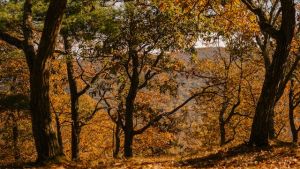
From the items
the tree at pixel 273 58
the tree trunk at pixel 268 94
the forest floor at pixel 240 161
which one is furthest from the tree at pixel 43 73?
the tree trunk at pixel 268 94

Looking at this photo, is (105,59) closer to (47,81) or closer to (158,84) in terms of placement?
(158,84)

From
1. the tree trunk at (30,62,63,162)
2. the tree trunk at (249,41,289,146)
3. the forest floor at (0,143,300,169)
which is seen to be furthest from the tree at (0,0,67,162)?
the tree trunk at (249,41,289,146)

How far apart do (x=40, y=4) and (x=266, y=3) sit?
13859mm

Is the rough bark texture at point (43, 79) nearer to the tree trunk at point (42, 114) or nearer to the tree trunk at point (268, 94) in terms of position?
the tree trunk at point (42, 114)

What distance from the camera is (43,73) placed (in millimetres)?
12758

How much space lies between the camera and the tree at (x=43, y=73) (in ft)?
39.5

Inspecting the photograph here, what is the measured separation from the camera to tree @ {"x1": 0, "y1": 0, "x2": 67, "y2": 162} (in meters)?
12.0

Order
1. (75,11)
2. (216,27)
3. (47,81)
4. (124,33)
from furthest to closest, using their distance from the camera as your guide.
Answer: (124,33) < (216,27) < (75,11) < (47,81)

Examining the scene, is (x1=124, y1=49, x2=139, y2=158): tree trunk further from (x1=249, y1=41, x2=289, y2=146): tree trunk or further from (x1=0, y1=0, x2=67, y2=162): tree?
(x1=0, y1=0, x2=67, y2=162): tree

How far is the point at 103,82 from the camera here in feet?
80.1

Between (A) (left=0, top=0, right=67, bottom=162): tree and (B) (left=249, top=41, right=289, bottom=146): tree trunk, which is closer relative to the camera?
(A) (left=0, top=0, right=67, bottom=162): tree

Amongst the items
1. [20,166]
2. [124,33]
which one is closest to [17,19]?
[20,166]

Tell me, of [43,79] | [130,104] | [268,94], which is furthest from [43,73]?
[130,104]

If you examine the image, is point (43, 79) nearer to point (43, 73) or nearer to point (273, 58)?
point (43, 73)
